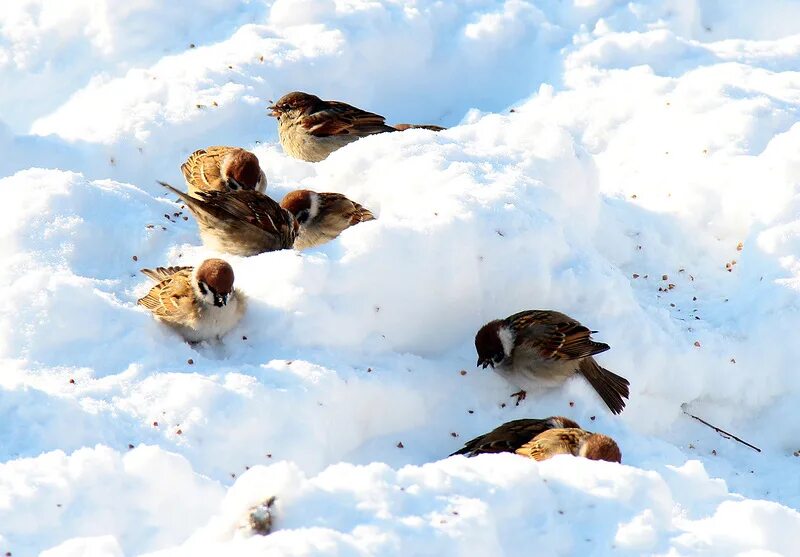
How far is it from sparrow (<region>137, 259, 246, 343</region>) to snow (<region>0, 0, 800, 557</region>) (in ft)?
0.32

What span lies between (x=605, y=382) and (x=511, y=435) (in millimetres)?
854

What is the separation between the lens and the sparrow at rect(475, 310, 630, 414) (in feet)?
18.1

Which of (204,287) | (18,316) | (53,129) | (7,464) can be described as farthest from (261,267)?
(53,129)

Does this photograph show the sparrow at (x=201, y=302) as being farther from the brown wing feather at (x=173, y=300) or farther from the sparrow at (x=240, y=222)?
the sparrow at (x=240, y=222)

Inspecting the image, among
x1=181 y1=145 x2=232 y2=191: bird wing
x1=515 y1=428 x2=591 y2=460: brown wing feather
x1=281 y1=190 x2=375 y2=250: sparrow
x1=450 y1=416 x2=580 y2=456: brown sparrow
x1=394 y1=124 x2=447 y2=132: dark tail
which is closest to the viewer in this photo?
x1=515 y1=428 x2=591 y2=460: brown wing feather

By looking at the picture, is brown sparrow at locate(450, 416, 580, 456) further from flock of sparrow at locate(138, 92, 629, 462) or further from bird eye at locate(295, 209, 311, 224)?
bird eye at locate(295, 209, 311, 224)

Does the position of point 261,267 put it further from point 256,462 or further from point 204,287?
point 256,462

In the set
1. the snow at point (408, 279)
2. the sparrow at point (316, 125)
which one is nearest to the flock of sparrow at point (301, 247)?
the snow at point (408, 279)

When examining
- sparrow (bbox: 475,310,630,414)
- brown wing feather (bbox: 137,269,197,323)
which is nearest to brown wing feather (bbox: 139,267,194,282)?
brown wing feather (bbox: 137,269,197,323)

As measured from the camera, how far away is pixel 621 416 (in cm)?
577

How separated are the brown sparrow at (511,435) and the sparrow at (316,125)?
10.1 feet

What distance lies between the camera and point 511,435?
512 cm

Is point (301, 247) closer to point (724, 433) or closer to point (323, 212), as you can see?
point (323, 212)

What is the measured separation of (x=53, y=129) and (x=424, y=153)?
3228 mm
